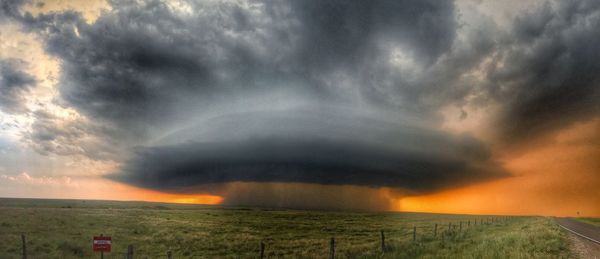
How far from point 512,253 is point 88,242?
30240mm

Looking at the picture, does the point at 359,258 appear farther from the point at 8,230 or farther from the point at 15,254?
the point at 8,230

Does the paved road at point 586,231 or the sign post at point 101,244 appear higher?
the sign post at point 101,244

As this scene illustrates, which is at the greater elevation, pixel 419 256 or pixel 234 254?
pixel 419 256

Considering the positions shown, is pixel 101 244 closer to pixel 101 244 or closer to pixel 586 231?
pixel 101 244

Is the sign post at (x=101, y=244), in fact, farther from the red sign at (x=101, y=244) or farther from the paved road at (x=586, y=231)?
the paved road at (x=586, y=231)

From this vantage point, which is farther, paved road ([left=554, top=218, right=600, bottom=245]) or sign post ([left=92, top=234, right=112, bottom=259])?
paved road ([left=554, top=218, right=600, bottom=245])

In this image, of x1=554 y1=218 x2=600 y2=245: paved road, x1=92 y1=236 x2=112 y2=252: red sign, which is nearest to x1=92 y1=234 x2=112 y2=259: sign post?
x1=92 y1=236 x2=112 y2=252: red sign

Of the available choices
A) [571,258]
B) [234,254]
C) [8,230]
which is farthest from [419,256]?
[8,230]

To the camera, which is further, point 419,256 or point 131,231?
point 131,231

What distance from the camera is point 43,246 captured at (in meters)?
27.6

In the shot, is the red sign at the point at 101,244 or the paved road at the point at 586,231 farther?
the paved road at the point at 586,231

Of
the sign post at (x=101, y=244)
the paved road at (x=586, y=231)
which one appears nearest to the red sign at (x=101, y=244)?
the sign post at (x=101, y=244)

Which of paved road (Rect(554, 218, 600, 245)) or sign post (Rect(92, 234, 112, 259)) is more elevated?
sign post (Rect(92, 234, 112, 259))

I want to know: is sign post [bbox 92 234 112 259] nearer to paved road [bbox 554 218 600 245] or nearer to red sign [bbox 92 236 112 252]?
red sign [bbox 92 236 112 252]
